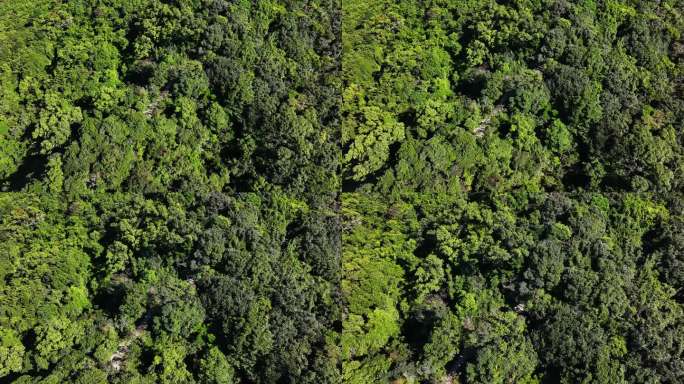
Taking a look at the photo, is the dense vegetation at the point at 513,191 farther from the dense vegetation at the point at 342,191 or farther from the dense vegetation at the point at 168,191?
the dense vegetation at the point at 168,191

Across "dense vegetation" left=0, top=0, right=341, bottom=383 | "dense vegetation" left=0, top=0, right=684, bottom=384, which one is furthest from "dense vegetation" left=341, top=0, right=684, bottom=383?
"dense vegetation" left=0, top=0, right=341, bottom=383

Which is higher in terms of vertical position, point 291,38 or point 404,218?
point 291,38

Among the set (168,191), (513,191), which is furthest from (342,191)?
(168,191)

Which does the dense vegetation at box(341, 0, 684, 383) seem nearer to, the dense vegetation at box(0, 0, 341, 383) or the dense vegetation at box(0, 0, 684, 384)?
the dense vegetation at box(0, 0, 684, 384)

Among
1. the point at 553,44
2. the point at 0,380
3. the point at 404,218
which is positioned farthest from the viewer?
the point at 553,44

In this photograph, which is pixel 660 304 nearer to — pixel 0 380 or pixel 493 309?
pixel 493 309

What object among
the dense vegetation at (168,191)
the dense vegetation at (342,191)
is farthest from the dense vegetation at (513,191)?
the dense vegetation at (168,191)

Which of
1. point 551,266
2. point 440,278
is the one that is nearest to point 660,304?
point 551,266

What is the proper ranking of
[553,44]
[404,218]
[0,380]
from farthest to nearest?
[553,44] → [404,218] → [0,380]
